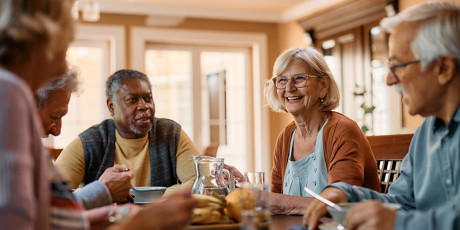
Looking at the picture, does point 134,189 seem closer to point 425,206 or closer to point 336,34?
point 425,206

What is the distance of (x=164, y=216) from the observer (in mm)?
875

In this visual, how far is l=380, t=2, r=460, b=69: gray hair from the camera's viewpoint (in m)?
1.22

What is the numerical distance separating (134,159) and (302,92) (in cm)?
94

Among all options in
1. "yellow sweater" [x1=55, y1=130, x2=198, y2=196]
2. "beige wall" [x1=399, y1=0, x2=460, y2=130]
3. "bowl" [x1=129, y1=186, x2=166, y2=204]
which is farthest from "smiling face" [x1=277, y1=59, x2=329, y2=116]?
"beige wall" [x1=399, y1=0, x2=460, y2=130]

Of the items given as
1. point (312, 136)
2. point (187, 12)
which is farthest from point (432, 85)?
point (187, 12)

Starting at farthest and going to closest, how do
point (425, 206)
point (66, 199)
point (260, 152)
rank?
point (260, 152), point (425, 206), point (66, 199)

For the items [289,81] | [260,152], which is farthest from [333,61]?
[289,81]

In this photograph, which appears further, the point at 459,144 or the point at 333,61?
the point at 333,61

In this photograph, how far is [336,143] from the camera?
1957 millimetres

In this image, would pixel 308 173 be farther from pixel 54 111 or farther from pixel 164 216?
pixel 164 216

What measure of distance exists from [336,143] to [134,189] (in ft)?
2.63

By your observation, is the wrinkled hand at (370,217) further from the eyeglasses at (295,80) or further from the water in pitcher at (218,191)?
the eyeglasses at (295,80)

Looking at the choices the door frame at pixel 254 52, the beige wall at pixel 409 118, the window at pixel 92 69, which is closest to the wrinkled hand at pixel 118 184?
the beige wall at pixel 409 118

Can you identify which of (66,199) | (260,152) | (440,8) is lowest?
(260,152)
